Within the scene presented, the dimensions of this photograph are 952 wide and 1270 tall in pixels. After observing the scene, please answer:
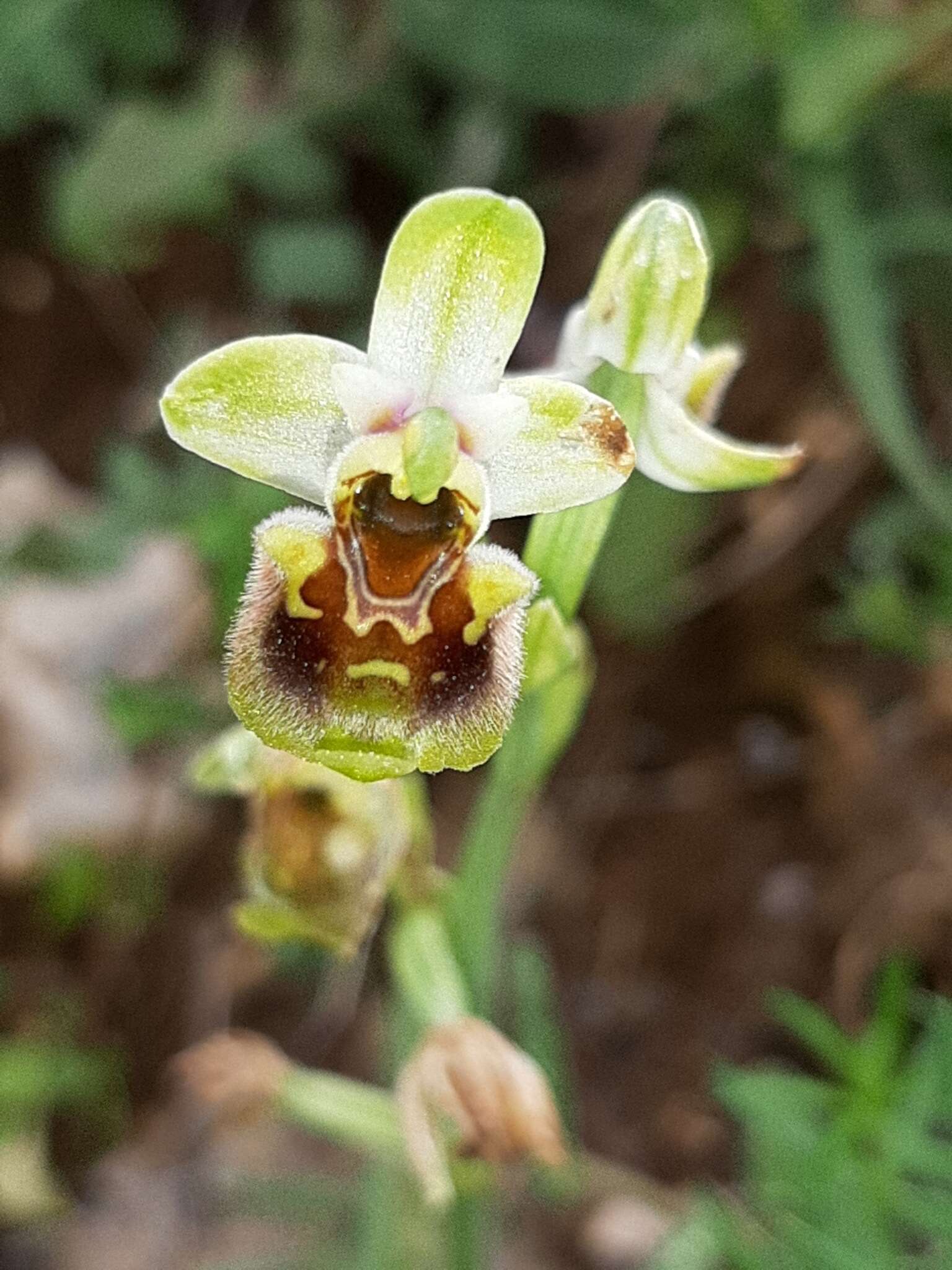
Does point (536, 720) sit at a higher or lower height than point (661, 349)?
lower

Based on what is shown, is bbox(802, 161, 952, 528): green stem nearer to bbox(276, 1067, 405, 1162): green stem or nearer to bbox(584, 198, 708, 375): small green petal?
bbox(584, 198, 708, 375): small green petal

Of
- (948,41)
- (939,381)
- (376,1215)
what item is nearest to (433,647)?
(376,1215)

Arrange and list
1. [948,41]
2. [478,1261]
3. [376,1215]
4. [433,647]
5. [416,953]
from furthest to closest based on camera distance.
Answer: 1. [948,41]
2. [376,1215]
3. [478,1261]
4. [416,953]
5. [433,647]

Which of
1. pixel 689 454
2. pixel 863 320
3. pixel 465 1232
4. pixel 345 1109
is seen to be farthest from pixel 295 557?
→ pixel 863 320

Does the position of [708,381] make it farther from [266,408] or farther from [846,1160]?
[846,1160]

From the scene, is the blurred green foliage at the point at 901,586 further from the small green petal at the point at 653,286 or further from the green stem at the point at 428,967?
the small green petal at the point at 653,286

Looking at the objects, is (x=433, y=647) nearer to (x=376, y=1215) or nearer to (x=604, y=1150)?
(x=376, y=1215)
